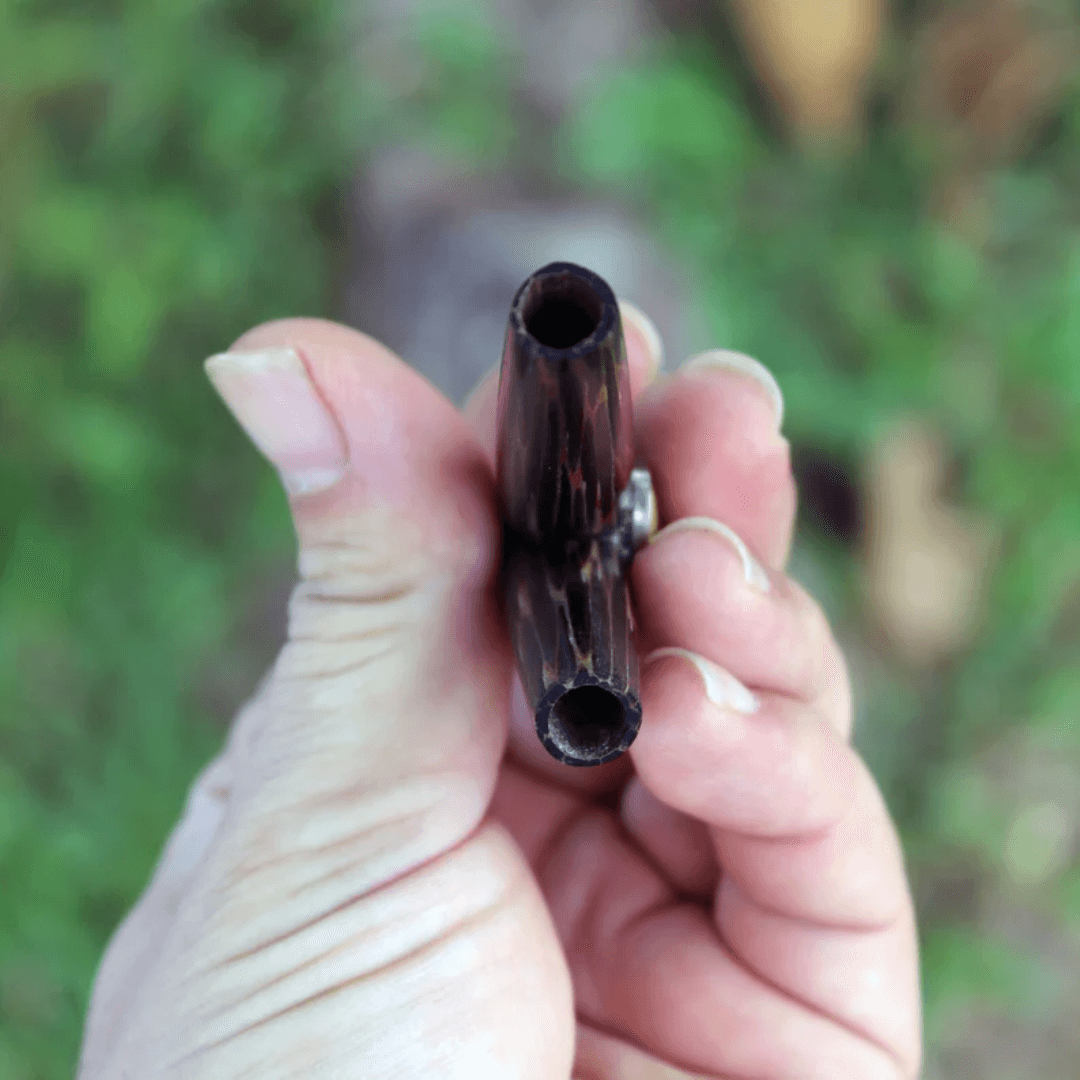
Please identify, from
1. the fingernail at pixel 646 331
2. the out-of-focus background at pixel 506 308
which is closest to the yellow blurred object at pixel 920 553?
the out-of-focus background at pixel 506 308

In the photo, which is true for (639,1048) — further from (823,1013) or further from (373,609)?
(373,609)

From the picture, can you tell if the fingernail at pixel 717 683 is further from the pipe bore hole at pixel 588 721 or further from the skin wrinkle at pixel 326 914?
the skin wrinkle at pixel 326 914

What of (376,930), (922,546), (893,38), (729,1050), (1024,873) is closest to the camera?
(376,930)

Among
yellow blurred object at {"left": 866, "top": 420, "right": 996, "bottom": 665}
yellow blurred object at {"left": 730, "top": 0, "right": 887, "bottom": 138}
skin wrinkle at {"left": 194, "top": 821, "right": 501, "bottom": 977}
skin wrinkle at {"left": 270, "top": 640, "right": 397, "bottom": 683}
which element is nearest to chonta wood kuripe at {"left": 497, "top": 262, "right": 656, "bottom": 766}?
skin wrinkle at {"left": 270, "top": 640, "right": 397, "bottom": 683}

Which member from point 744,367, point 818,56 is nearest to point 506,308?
point 818,56

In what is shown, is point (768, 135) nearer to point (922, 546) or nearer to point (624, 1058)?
point (922, 546)

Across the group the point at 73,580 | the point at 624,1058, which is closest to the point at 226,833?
the point at 624,1058

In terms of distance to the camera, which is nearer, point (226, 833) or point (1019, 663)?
point (226, 833)
